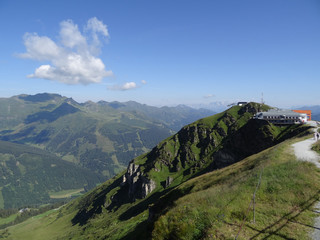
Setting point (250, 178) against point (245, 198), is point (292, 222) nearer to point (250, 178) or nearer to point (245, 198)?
point (245, 198)

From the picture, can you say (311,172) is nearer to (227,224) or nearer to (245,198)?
(245,198)

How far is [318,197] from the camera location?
23781 mm

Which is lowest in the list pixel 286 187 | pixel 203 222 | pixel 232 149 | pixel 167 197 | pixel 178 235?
pixel 232 149

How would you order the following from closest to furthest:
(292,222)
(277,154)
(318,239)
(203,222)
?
1. (318,239)
2. (292,222)
3. (203,222)
4. (277,154)

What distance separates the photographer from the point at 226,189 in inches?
1121

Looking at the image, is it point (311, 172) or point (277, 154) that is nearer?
point (311, 172)

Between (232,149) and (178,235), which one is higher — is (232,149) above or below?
below

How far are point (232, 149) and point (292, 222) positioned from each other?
13753 centimetres

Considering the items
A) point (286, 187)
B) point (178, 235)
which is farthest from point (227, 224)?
point (286, 187)

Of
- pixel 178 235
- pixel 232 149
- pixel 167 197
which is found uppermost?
pixel 178 235

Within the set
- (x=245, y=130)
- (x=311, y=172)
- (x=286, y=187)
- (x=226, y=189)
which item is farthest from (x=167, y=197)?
(x=245, y=130)

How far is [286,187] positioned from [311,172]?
6758 millimetres

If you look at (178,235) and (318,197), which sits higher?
(318,197)

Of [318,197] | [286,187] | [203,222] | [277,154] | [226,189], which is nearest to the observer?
[203,222]
